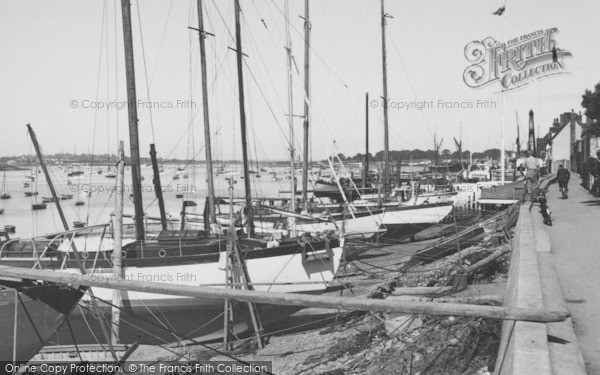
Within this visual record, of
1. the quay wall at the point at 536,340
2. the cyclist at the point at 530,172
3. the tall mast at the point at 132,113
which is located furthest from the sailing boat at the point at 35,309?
the cyclist at the point at 530,172

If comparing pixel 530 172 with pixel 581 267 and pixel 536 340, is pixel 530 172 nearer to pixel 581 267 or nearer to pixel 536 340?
pixel 581 267

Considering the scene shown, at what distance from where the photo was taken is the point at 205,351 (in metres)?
12.0

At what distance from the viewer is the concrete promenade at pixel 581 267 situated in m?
5.92

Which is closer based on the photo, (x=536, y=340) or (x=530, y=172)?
(x=536, y=340)

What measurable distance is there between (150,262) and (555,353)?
11.1 meters

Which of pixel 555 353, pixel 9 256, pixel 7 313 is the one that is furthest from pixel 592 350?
pixel 9 256

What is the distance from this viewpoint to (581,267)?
372 inches

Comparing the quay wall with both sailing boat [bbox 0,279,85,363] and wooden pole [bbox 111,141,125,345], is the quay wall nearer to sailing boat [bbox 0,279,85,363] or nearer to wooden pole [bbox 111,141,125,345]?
sailing boat [bbox 0,279,85,363]

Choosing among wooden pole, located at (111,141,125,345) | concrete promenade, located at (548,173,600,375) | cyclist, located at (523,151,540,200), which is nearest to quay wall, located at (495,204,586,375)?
concrete promenade, located at (548,173,600,375)

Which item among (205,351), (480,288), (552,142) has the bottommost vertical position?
(205,351)

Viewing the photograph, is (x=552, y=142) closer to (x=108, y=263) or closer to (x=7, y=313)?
(x=108, y=263)

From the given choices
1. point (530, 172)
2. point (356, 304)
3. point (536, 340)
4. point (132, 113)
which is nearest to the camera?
point (536, 340)

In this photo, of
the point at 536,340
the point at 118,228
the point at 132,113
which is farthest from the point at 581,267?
the point at 132,113

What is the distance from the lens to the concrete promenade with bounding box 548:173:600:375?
5.92 meters
